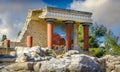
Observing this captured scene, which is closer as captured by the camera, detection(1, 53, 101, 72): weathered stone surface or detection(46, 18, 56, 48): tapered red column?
detection(1, 53, 101, 72): weathered stone surface

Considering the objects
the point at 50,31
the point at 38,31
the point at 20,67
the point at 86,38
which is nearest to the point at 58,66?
the point at 20,67

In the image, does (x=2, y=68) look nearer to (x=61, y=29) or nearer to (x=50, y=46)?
(x=50, y=46)

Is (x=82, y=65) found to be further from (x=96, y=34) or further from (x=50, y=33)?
(x=96, y=34)

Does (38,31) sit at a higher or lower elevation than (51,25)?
lower

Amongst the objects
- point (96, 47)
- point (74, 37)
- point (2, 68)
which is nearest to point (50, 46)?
point (74, 37)

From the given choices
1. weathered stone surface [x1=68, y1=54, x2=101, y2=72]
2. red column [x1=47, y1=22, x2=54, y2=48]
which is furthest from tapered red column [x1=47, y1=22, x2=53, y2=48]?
weathered stone surface [x1=68, y1=54, x2=101, y2=72]

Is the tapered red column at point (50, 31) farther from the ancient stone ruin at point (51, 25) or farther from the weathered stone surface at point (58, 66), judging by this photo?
the weathered stone surface at point (58, 66)

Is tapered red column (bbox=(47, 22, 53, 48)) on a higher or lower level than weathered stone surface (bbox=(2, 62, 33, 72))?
higher

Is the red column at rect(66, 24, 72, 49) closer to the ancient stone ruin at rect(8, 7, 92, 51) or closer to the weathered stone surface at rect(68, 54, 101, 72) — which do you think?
the ancient stone ruin at rect(8, 7, 92, 51)

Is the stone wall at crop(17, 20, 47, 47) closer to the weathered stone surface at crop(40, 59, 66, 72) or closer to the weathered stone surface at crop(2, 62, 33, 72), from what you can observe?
the weathered stone surface at crop(2, 62, 33, 72)

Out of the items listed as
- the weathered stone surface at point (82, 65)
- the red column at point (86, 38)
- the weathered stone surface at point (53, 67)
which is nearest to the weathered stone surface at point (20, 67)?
the weathered stone surface at point (53, 67)

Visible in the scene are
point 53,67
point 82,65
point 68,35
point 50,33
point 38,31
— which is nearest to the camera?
point 53,67

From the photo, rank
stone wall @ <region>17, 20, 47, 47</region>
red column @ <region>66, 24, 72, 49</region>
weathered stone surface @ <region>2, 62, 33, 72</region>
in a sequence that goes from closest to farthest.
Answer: weathered stone surface @ <region>2, 62, 33, 72</region>, red column @ <region>66, 24, 72, 49</region>, stone wall @ <region>17, 20, 47, 47</region>

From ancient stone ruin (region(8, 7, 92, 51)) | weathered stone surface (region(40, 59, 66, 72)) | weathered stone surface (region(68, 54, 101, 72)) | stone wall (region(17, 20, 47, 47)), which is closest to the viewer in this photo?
weathered stone surface (region(40, 59, 66, 72))
